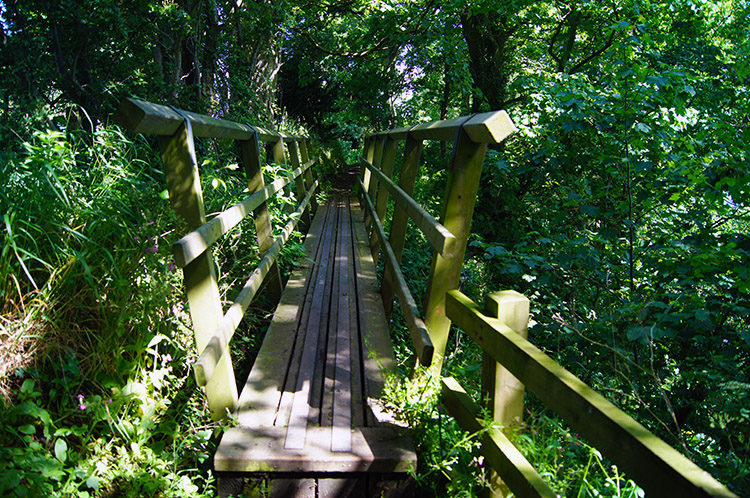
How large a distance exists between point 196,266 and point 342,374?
109 cm

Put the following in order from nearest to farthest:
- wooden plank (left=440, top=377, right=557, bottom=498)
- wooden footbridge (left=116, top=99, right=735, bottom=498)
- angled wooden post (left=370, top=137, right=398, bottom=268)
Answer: wooden footbridge (left=116, top=99, right=735, bottom=498), wooden plank (left=440, top=377, right=557, bottom=498), angled wooden post (left=370, top=137, right=398, bottom=268)

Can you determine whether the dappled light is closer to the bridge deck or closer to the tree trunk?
the bridge deck

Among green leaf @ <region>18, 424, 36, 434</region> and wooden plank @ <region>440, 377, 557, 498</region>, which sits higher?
wooden plank @ <region>440, 377, 557, 498</region>

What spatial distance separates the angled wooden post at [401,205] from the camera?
3.60 m

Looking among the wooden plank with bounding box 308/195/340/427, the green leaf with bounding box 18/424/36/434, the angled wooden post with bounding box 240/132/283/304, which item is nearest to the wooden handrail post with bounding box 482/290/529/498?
the wooden plank with bounding box 308/195/340/427

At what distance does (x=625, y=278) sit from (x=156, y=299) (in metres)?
4.52

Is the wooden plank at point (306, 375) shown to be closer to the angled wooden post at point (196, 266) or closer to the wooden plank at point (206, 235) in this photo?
the angled wooden post at point (196, 266)

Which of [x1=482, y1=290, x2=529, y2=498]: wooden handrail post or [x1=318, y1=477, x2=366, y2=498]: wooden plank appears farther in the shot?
[x1=318, y1=477, x2=366, y2=498]: wooden plank

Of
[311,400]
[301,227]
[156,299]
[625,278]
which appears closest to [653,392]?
[625,278]

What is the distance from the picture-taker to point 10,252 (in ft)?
7.89

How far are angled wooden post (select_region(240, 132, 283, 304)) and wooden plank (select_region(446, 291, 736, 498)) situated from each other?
238 cm

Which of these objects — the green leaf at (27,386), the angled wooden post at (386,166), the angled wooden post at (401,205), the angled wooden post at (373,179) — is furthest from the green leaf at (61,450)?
the angled wooden post at (373,179)

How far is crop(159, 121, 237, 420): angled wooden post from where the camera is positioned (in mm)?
2188

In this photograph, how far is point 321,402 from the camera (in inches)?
98.7
